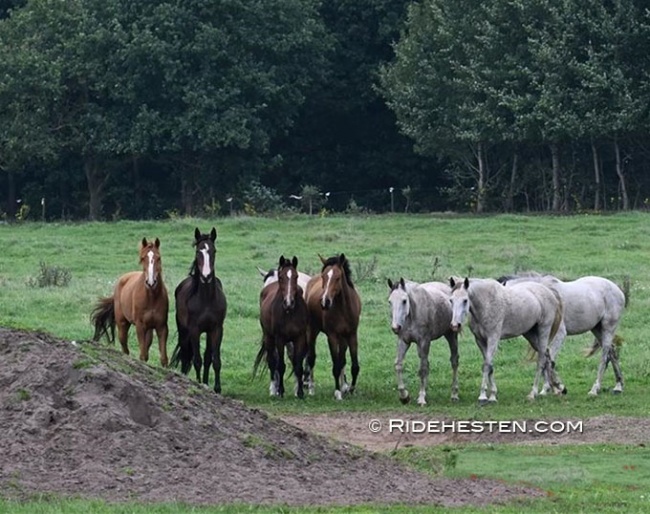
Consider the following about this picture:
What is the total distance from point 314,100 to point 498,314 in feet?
138

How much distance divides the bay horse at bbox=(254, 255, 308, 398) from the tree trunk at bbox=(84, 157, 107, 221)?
37.6 metres

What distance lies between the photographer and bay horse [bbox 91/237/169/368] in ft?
79.5

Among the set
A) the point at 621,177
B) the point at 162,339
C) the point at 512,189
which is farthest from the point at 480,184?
the point at 162,339

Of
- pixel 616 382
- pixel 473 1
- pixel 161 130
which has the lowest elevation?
pixel 616 382

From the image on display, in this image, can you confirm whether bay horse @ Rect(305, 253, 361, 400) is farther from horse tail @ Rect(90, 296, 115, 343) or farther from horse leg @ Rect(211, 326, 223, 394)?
horse tail @ Rect(90, 296, 115, 343)

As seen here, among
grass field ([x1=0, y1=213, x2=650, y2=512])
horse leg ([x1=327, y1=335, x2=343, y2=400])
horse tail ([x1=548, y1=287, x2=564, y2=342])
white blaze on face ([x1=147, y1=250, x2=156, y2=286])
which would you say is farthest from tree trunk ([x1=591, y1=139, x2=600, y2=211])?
white blaze on face ([x1=147, y1=250, x2=156, y2=286])

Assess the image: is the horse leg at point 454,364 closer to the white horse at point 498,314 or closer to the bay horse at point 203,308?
Result: the white horse at point 498,314

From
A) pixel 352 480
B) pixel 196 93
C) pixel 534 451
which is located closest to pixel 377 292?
pixel 534 451

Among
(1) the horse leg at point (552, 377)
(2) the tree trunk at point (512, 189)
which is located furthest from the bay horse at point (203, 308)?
(2) the tree trunk at point (512, 189)

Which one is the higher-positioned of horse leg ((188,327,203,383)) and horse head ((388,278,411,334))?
horse head ((388,278,411,334))

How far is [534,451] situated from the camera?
1831 cm

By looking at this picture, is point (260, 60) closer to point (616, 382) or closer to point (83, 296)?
point (83, 296)

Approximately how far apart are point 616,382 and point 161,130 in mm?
35623

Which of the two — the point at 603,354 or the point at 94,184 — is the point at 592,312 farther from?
the point at 94,184
